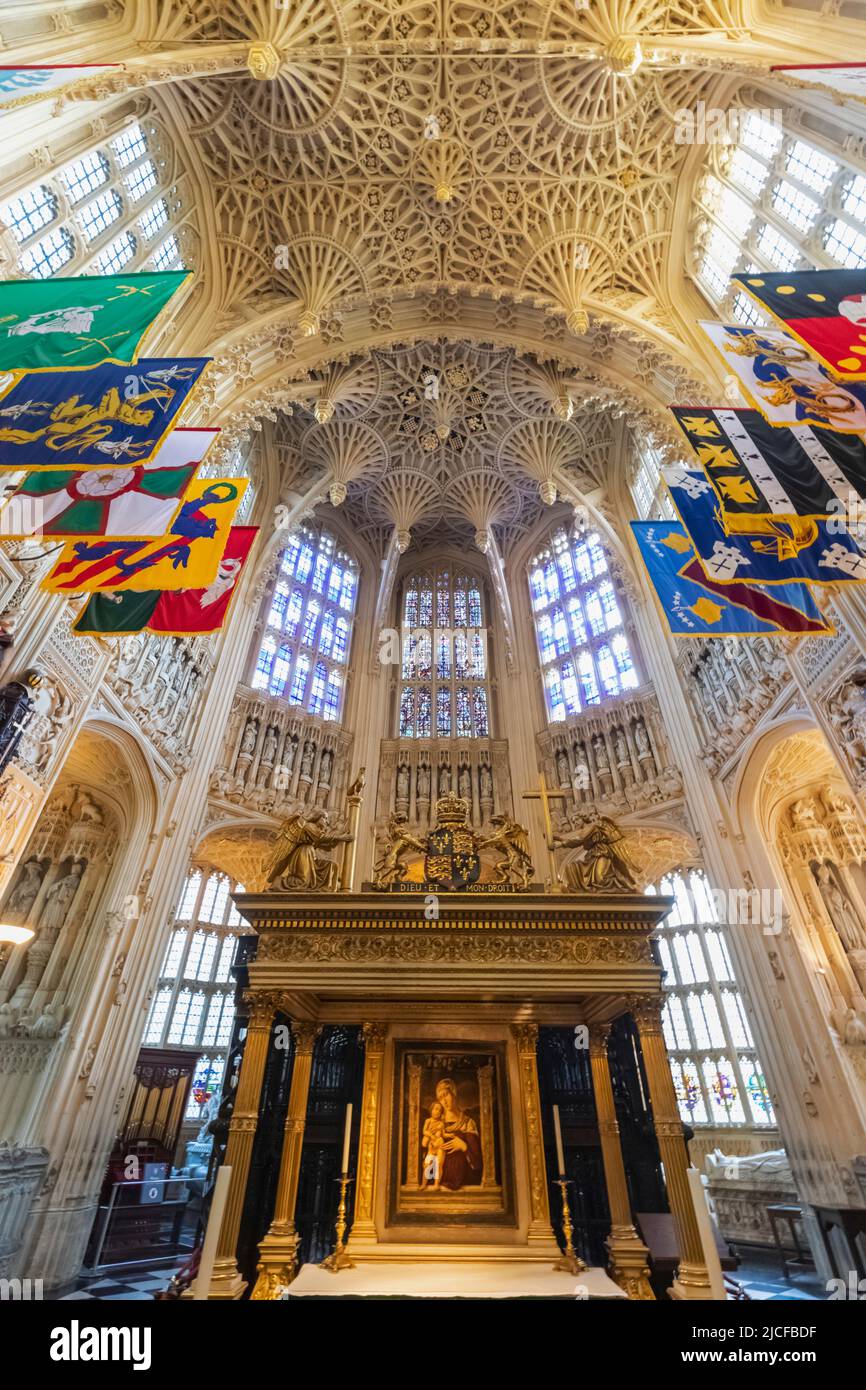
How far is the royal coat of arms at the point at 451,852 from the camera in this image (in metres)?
6.88

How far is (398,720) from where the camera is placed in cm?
2147

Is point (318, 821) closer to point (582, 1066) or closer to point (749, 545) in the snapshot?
point (582, 1066)

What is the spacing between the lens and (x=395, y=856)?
6.99m

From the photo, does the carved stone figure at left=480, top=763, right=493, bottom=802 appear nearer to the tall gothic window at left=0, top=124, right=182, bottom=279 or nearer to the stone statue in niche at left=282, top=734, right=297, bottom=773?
the stone statue in niche at left=282, top=734, right=297, bottom=773

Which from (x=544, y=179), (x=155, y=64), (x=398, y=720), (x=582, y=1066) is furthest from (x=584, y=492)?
(x=582, y=1066)

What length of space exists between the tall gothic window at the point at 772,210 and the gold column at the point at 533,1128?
13083mm

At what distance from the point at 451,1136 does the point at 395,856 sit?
2.84 m

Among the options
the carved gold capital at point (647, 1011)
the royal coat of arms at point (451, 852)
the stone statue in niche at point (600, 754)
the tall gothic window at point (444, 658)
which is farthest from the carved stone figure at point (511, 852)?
the tall gothic window at point (444, 658)

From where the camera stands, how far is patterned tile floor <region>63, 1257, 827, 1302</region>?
332 inches

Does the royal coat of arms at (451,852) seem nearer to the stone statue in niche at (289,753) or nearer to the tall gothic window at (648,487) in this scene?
the stone statue in niche at (289,753)

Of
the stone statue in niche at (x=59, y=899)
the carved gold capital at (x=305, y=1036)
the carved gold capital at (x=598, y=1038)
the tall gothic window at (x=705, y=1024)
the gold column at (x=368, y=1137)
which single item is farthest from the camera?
the tall gothic window at (x=705, y=1024)

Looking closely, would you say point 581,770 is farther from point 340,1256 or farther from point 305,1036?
point 340,1256

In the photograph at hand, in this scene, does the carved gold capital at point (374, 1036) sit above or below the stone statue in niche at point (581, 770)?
below

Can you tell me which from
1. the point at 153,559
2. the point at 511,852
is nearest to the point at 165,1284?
the point at 511,852
